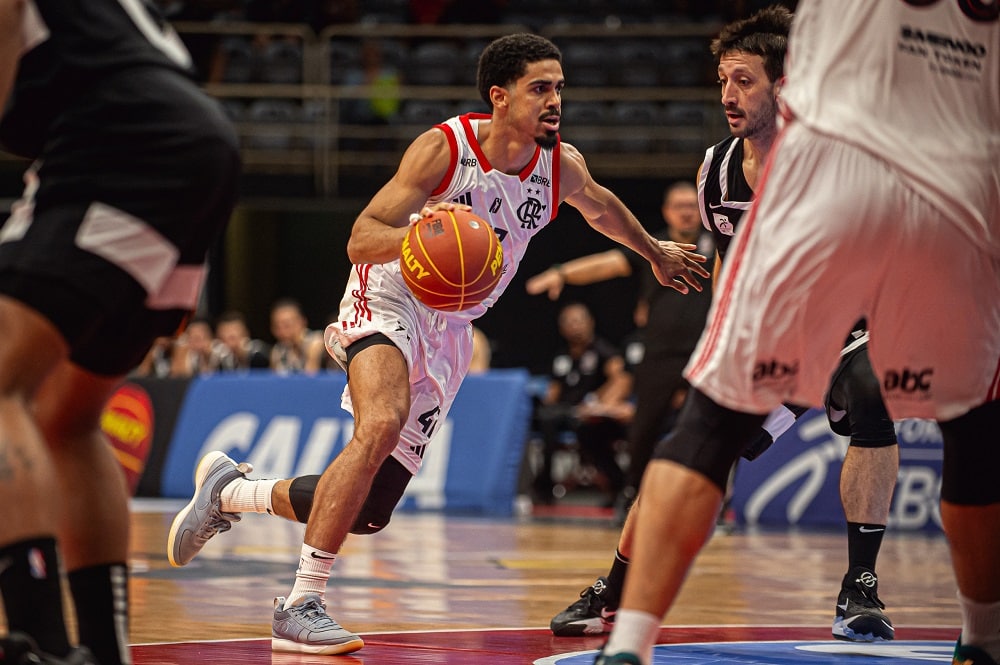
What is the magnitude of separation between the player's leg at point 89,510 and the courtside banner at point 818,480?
8.31m

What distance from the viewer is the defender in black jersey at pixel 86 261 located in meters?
2.83

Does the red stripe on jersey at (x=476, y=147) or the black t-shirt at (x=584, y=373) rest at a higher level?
the red stripe on jersey at (x=476, y=147)

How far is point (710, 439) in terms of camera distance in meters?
3.22

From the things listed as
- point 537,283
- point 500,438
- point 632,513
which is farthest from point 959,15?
point 500,438

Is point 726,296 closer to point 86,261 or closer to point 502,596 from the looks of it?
point 86,261

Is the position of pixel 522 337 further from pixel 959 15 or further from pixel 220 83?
pixel 959 15

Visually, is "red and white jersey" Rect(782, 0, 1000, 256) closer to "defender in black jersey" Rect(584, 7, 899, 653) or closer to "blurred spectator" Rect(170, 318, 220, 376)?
"defender in black jersey" Rect(584, 7, 899, 653)

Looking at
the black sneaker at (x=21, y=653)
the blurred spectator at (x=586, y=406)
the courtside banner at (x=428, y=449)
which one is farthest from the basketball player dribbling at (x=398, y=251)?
the blurred spectator at (x=586, y=406)

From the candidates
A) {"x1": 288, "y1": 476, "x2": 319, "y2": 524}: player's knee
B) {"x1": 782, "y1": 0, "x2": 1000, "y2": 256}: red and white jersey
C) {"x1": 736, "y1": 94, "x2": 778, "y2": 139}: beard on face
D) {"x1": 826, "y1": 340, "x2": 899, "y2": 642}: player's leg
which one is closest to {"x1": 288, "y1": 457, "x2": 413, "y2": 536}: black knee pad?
{"x1": 288, "y1": 476, "x2": 319, "y2": 524}: player's knee

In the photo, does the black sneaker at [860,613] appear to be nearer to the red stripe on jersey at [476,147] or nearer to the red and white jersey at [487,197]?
the red and white jersey at [487,197]

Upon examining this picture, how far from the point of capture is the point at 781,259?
315 centimetres

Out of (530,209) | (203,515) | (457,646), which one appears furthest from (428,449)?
(457,646)

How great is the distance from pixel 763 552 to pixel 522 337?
10199 millimetres

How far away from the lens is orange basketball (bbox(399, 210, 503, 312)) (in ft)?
15.8
